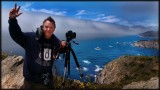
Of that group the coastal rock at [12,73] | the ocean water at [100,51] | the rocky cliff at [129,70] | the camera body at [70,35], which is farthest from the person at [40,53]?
the ocean water at [100,51]

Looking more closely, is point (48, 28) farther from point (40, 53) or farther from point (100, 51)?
point (100, 51)

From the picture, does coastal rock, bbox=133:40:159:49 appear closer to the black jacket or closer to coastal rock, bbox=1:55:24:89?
coastal rock, bbox=1:55:24:89

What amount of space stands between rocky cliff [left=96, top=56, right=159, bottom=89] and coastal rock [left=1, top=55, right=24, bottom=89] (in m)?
3.18

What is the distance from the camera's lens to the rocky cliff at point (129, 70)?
469 inches

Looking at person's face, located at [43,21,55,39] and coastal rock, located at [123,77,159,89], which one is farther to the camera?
coastal rock, located at [123,77,159,89]

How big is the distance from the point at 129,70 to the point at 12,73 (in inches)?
164

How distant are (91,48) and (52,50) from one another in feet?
36.9

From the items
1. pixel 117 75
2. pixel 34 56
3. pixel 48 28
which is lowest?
pixel 117 75

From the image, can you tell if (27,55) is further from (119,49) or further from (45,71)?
(119,49)

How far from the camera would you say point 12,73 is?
10.7 m

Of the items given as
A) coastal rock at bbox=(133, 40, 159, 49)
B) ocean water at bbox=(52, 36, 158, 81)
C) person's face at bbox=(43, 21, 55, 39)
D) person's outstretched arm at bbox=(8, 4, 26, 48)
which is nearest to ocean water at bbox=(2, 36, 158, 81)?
ocean water at bbox=(52, 36, 158, 81)

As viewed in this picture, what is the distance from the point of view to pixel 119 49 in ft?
49.0

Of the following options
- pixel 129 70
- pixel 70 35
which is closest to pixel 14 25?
pixel 70 35

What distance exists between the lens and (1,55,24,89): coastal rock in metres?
10.2
